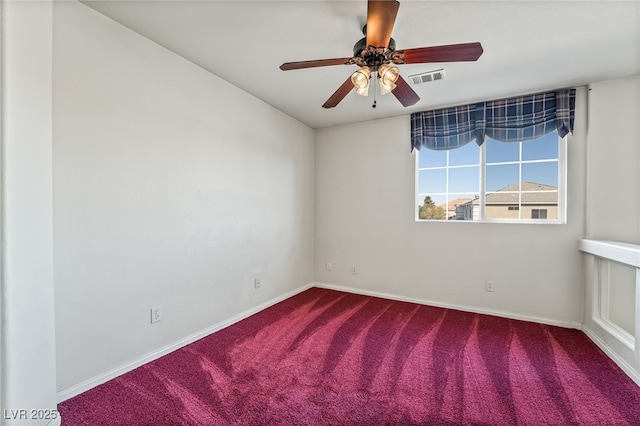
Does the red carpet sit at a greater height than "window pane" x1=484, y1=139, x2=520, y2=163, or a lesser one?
lesser

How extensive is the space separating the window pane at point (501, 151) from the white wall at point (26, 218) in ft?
12.6

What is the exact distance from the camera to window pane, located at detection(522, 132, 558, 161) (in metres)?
2.85

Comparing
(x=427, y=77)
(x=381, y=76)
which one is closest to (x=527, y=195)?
(x=427, y=77)

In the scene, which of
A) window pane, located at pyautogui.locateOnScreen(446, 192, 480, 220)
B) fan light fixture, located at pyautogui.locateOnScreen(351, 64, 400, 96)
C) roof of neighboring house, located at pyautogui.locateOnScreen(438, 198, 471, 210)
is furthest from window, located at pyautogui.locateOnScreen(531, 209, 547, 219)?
fan light fixture, located at pyautogui.locateOnScreen(351, 64, 400, 96)

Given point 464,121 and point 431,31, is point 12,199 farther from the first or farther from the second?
point 464,121

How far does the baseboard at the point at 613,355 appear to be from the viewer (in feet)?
6.03

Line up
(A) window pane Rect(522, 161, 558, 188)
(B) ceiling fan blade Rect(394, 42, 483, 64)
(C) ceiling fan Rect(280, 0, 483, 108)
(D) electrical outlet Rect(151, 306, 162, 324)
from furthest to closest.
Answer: (A) window pane Rect(522, 161, 558, 188) < (D) electrical outlet Rect(151, 306, 162, 324) < (B) ceiling fan blade Rect(394, 42, 483, 64) < (C) ceiling fan Rect(280, 0, 483, 108)

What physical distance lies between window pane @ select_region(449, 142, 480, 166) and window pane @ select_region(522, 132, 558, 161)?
18.4 inches

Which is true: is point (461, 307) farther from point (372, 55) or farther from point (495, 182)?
point (372, 55)

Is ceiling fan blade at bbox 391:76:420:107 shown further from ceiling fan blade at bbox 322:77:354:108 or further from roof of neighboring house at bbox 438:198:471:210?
roof of neighboring house at bbox 438:198:471:210

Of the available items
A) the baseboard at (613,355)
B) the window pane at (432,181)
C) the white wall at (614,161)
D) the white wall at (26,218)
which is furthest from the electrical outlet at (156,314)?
the white wall at (614,161)

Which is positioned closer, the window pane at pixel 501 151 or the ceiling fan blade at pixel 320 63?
the ceiling fan blade at pixel 320 63

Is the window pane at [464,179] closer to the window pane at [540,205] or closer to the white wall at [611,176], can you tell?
the window pane at [540,205]

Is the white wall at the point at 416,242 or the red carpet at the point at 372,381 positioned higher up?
the white wall at the point at 416,242
